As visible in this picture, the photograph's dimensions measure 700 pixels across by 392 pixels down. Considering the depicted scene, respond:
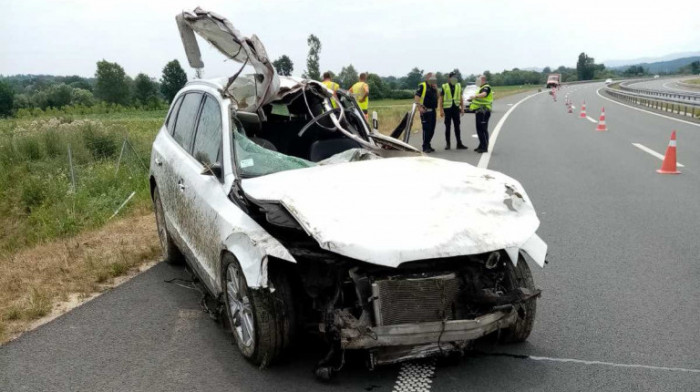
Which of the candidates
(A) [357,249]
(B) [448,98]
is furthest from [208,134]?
(B) [448,98]

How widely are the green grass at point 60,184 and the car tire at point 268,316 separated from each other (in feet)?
19.6

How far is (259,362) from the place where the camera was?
3705 mm

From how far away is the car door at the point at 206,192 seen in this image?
13.5ft

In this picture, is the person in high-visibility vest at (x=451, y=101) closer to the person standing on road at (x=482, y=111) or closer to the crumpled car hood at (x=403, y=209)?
the person standing on road at (x=482, y=111)

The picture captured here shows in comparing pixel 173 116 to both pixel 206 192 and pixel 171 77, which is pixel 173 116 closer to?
pixel 206 192

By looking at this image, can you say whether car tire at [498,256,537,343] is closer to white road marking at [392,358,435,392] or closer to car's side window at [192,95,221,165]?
white road marking at [392,358,435,392]

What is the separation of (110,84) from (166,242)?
115068 mm

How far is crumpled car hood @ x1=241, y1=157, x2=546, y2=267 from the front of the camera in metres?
3.29

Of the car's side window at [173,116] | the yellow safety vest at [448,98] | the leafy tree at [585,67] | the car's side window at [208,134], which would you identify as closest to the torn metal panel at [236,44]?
the car's side window at [208,134]

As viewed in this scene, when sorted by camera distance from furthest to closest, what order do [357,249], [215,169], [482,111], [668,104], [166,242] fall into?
[668,104]
[482,111]
[166,242]
[215,169]
[357,249]

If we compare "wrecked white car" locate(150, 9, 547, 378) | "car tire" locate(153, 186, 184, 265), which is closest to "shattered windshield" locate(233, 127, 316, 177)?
"wrecked white car" locate(150, 9, 547, 378)

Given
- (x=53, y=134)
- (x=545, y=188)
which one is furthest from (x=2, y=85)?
(x=545, y=188)

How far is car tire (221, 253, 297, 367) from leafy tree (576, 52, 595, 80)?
5878 inches

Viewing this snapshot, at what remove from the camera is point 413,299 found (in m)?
3.37
